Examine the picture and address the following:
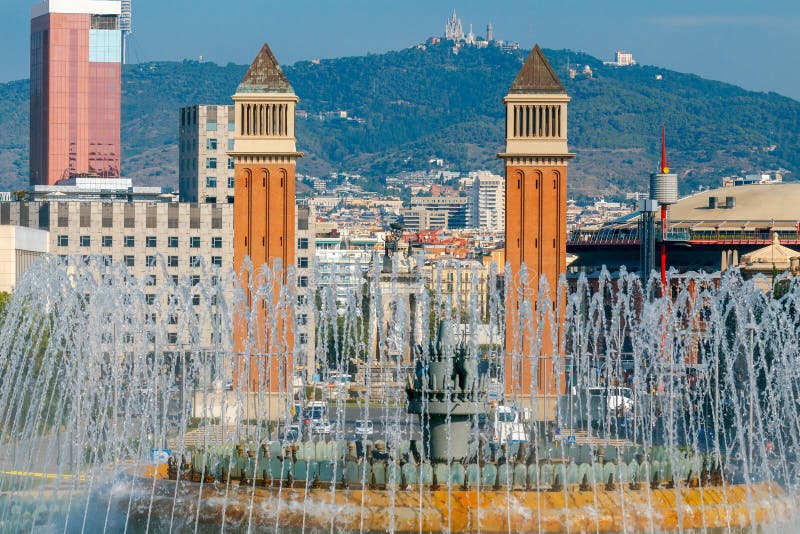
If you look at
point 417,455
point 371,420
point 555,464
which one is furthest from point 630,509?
point 371,420

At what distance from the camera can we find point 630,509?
36.3 metres

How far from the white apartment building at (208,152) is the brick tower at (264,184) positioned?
1240 inches

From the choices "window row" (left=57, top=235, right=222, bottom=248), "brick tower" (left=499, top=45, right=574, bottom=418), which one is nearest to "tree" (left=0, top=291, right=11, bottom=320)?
"brick tower" (left=499, top=45, right=574, bottom=418)

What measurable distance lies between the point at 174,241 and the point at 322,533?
61.2 meters

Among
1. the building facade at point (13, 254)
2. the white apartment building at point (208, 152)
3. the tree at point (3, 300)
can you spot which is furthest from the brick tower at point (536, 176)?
the white apartment building at point (208, 152)

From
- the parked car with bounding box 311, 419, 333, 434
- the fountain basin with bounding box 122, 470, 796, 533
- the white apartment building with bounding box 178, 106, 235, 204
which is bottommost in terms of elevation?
the fountain basin with bounding box 122, 470, 796, 533

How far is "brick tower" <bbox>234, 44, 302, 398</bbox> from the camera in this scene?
232ft

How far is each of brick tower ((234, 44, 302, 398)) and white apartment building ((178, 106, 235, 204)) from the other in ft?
103

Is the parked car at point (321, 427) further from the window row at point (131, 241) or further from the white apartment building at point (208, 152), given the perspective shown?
the white apartment building at point (208, 152)

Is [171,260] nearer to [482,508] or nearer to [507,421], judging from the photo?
[507,421]

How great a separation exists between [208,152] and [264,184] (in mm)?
35128

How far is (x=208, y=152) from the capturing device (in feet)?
351

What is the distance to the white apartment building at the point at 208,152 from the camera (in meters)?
106

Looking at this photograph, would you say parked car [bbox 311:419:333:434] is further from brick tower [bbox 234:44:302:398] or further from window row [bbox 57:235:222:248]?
window row [bbox 57:235:222:248]
